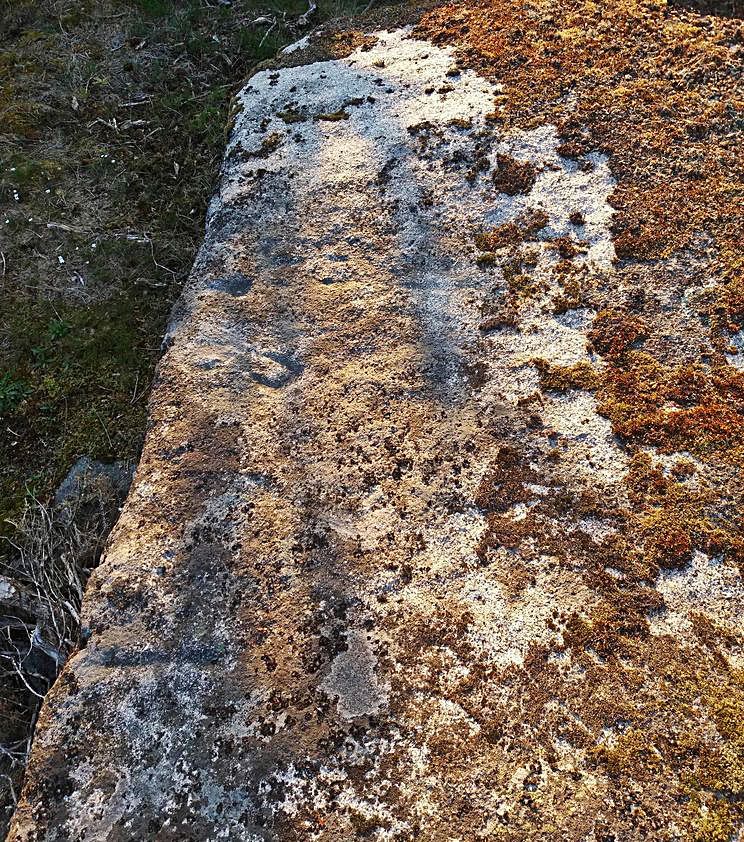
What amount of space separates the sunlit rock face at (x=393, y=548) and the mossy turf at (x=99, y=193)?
2.41 meters

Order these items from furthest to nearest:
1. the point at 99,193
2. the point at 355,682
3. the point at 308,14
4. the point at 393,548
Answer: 1. the point at 308,14
2. the point at 99,193
3. the point at 393,548
4. the point at 355,682

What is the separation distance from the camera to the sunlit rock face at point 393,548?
350 cm

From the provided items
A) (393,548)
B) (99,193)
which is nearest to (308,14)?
(99,193)

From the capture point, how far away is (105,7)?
10.6 metres

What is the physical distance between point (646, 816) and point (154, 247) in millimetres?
7847

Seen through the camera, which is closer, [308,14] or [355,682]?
[355,682]

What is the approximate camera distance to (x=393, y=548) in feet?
14.0

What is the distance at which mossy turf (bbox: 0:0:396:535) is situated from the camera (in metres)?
7.18

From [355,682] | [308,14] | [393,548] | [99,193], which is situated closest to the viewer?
[355,682]

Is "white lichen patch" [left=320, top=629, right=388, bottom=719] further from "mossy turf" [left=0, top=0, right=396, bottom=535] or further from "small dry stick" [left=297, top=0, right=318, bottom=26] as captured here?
"small dry stick" [left=297, top=0, right=318, bottom=26]

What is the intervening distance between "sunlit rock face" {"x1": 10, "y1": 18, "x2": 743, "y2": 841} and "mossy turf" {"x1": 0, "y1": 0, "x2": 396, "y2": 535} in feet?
7.90

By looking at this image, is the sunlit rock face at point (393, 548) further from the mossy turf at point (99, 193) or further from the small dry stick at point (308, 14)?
the small dry stick at point (308, 14)

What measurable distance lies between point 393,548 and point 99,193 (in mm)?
7114

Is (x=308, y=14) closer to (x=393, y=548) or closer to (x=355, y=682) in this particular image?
(x=393, y=548)
